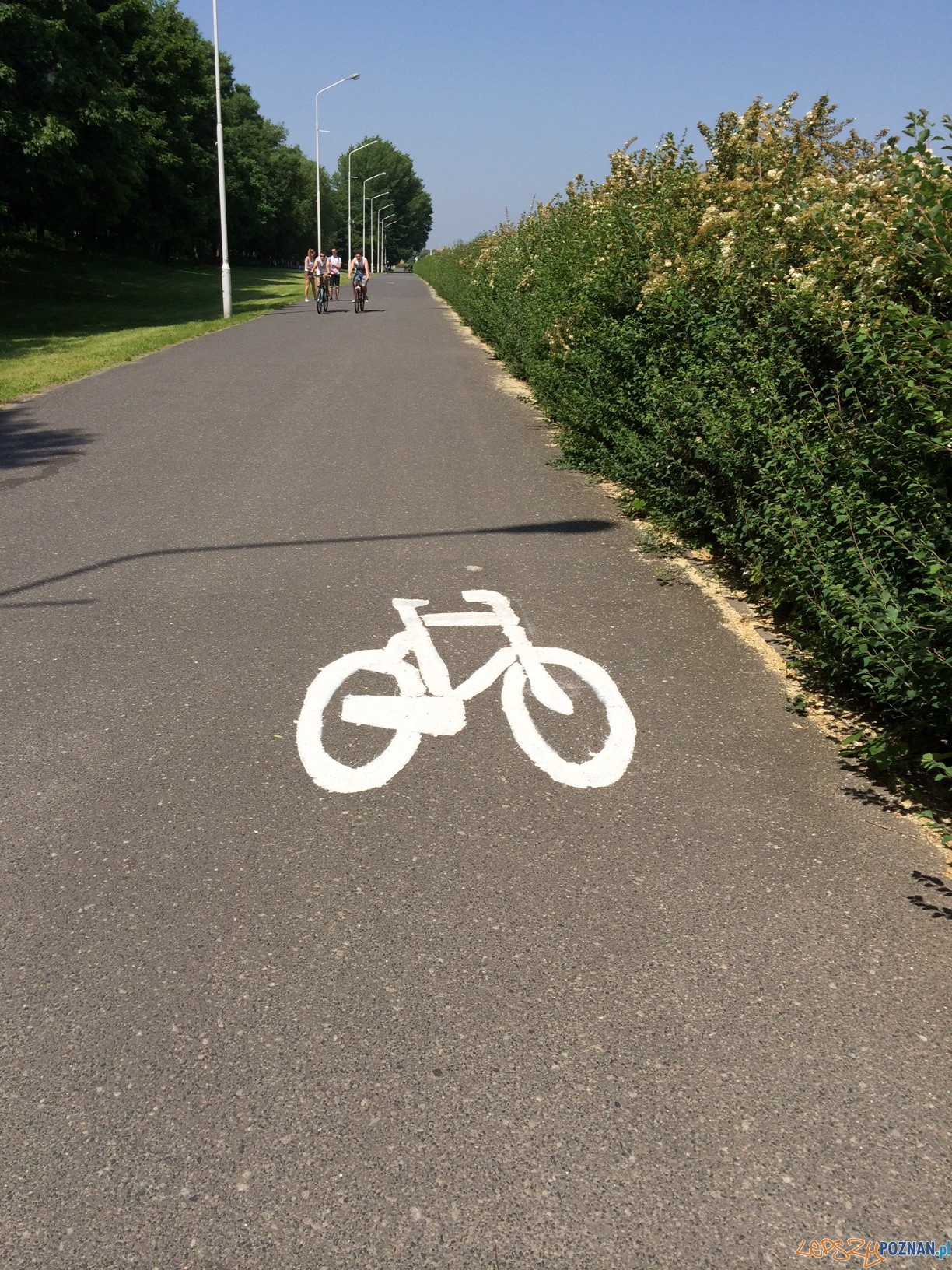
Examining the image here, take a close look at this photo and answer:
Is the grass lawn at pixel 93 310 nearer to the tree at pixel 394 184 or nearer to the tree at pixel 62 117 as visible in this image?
the tree at pixel 62 117

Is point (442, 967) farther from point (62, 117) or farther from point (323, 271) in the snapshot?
point (323, 271)

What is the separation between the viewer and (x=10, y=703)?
476 centimetres

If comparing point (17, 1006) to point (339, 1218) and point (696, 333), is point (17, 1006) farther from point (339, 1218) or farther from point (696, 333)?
point (696, 333)

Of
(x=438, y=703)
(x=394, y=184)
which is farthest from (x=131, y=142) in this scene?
(x=394, y=184)

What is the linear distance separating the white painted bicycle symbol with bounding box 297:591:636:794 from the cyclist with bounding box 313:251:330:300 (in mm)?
32036

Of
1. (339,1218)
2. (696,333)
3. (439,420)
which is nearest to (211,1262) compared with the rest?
(339,1218)

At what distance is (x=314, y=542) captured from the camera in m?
7.56

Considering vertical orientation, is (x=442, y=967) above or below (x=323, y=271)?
below

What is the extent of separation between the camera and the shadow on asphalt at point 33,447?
980 centimetres

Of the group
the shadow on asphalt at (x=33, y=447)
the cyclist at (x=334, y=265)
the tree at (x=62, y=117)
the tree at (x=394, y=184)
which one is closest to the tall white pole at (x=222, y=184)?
the tree at (x=62, y=117)

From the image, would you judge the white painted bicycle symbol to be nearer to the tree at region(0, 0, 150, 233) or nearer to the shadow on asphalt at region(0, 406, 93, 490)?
the shadow on asphalt at region(0, 406, 93, 490)

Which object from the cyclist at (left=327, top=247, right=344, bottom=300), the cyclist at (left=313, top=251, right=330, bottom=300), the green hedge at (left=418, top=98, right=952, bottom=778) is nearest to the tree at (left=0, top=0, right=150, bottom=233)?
the cyclist at (left=313, top=251, right=330, bottom=300)

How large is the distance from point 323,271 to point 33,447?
2738 cm

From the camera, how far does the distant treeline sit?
26969mm
